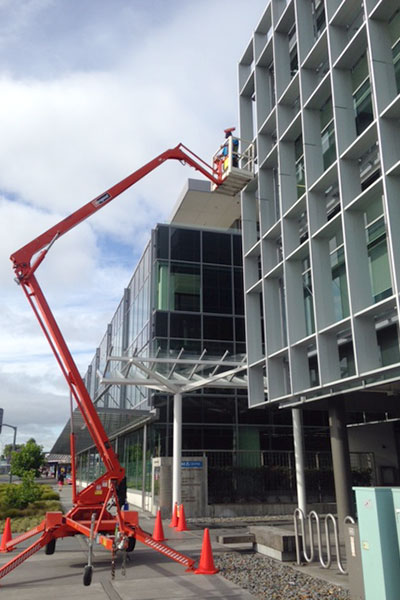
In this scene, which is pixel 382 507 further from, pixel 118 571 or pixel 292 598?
pixel 118 571

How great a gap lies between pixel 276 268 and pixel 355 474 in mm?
12289

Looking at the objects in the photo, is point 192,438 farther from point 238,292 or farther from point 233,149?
point 233,149

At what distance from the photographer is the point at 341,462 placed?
13.7 meters

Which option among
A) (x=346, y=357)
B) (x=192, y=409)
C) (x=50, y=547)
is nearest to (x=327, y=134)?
(x=346, y=357)

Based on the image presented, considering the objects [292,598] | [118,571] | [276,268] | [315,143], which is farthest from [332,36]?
[118,571]

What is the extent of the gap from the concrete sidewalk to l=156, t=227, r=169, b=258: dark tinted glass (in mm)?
15779

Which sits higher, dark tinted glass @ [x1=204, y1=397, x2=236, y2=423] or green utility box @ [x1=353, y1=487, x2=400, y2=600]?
dark tinted glass @ [x1=204, y1=397, x2=236, y2=423]

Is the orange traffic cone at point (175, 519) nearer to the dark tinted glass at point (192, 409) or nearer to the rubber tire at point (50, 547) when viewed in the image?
the dark tinted glass at point (192, 409)

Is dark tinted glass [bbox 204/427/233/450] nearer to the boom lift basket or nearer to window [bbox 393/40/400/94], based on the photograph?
the boom lift basket

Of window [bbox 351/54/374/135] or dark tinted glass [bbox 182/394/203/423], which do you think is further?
dark tinted glass [bbox 182/394/203/423]

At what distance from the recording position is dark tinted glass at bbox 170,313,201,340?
2514 cm

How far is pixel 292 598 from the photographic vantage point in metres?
8.18

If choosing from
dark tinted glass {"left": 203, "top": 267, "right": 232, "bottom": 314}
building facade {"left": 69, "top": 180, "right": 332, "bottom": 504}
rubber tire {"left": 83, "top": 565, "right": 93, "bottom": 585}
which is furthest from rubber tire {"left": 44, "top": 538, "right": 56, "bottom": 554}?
dark tinted glass {"left": 203, "top": 267, "right": 232, "bottom": 314}

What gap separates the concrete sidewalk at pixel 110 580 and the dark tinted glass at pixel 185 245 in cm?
1597
